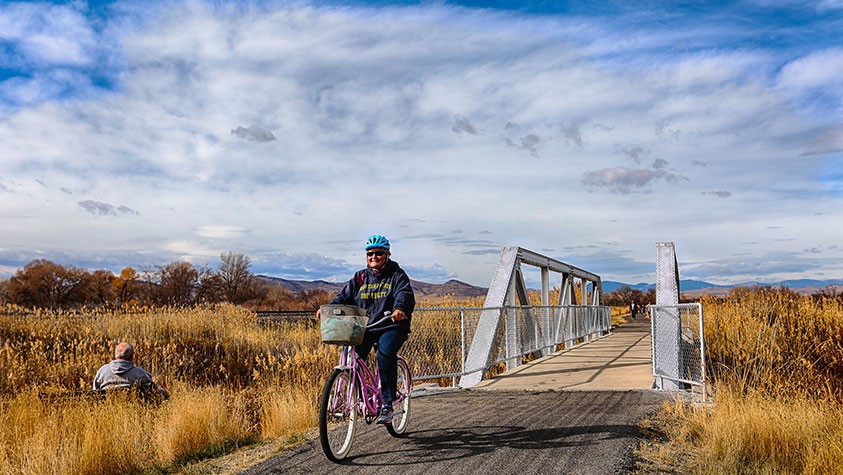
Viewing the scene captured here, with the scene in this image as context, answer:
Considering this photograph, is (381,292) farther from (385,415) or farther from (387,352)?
(385,415)

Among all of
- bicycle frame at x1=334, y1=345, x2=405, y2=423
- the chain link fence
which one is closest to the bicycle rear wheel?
bicycle frame at x1=334, y1=345, x2=405, y2=423

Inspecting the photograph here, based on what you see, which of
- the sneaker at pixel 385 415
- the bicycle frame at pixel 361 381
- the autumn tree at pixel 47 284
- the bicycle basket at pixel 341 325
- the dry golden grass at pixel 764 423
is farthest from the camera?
the autumn tree at pixel 47 284

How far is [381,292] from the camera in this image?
637cm

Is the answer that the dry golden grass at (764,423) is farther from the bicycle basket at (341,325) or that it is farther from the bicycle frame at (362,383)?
the bicycle basket at (341,325)

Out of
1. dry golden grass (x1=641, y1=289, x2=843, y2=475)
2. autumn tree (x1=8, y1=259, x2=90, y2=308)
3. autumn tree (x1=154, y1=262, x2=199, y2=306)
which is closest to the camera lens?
dry golden grass (x1=641, y1=289, x2=843, y2=475)

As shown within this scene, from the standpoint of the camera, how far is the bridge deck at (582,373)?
1083 cm

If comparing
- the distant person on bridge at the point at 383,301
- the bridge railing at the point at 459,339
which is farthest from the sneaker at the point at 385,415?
the bridge railing at the point at 459,339

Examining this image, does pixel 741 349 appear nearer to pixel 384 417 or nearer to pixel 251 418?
pixel 384 417

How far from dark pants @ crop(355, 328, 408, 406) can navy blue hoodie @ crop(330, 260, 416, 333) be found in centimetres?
9

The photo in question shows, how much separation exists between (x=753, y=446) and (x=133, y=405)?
6487 mm

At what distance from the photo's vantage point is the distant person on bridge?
6223 millimetres

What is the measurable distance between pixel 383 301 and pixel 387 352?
460 mm

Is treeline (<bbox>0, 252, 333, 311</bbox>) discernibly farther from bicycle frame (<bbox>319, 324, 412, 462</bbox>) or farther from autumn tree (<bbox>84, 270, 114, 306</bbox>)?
bicycle frame (<bbox>319, 324, 412, 462</bbox>)

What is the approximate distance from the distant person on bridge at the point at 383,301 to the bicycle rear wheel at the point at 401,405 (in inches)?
14.2
